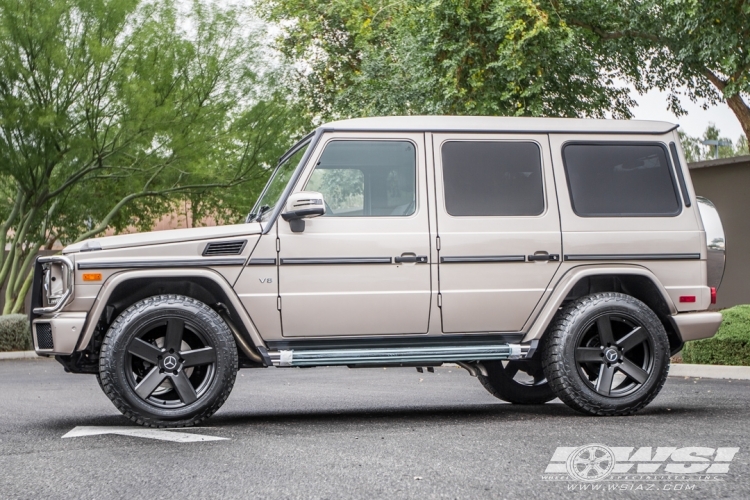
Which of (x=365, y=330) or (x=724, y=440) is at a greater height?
(x=365, y=330)

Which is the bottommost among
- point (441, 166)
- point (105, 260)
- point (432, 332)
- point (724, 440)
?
point (724, 440)

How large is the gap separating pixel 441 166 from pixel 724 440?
285cm

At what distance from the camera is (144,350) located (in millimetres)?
7016

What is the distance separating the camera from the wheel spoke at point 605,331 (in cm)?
762

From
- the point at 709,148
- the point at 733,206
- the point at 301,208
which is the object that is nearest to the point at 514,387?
the point at 301,208

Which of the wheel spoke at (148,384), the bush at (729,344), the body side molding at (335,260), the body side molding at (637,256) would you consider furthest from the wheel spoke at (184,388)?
the bush at (729,344)

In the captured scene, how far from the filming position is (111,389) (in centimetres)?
692

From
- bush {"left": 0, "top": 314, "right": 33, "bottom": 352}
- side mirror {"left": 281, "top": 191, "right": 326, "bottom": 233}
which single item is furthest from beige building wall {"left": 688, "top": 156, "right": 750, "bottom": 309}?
bush {"left": 0, "top": 314, "right": 33, "bottom": 352}

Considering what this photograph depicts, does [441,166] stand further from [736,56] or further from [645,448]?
[736,56]

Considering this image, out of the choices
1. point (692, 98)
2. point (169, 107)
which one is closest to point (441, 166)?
point (692, 98)

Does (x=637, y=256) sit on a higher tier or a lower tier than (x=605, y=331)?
higher

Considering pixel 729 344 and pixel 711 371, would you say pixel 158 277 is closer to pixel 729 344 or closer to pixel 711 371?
pixel 711 371

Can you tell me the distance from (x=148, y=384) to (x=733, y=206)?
578 inches

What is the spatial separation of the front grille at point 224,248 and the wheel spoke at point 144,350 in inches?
29.1
